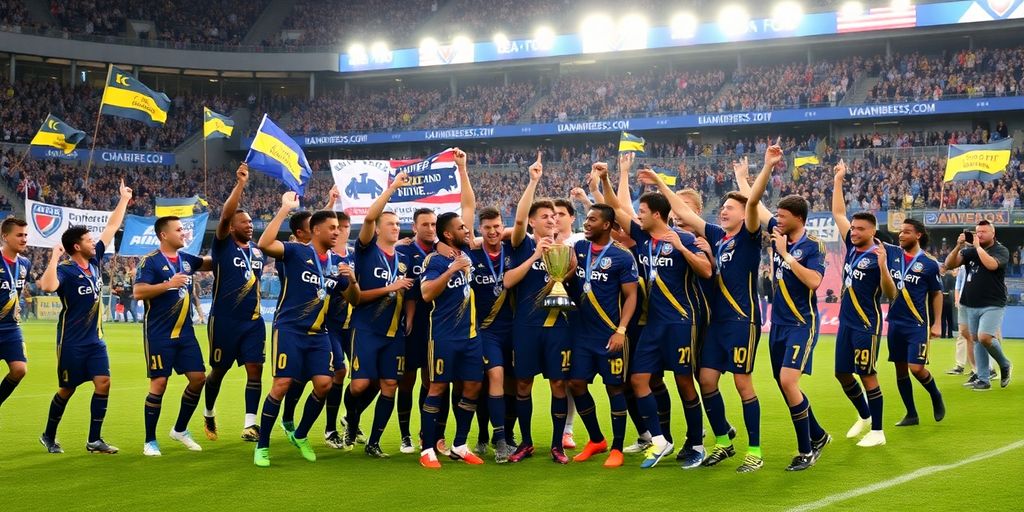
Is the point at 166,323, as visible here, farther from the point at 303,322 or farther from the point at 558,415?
the point at 558,415

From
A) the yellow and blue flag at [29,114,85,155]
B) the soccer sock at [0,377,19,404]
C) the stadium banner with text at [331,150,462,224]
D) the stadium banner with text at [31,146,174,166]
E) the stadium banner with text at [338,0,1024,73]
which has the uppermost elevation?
the stadium banner with text at [338,0,1024,73]

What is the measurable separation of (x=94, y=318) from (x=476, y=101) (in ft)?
167

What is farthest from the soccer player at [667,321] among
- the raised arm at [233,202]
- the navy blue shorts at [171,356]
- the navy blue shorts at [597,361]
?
the navy blue shorts at [171,356]

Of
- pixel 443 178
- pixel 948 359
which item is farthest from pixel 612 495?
pixel 948 359

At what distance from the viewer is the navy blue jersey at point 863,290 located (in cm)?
1123

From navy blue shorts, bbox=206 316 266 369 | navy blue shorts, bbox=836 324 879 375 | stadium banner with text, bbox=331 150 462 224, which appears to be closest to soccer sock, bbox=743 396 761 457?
navy blue shorts, bbox=836 324 879 375

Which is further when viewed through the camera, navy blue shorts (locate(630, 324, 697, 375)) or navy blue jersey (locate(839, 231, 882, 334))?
navy blue jersey (locate(839, 231, 882, 334))

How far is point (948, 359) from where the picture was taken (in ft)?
74.3

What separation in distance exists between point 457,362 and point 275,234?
6.73ft

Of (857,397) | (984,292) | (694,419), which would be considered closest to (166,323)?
(694,419)

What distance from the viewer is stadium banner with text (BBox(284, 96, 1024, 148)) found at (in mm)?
46406

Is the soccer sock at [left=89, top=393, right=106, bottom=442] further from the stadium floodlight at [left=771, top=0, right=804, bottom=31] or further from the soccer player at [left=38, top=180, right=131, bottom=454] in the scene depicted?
the stadium floodlight at [left=771, top=0, right=804, bottom=31]

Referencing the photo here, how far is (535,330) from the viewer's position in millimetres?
9789

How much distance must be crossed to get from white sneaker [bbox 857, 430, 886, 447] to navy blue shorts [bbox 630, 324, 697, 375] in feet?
8.13
